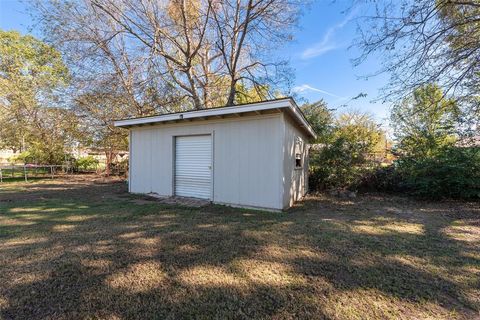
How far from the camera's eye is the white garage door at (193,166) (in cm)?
667

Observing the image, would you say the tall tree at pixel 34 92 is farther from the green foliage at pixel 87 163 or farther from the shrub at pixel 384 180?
the shrub at pixel 384 180

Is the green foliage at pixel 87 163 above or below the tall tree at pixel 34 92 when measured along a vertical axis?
below

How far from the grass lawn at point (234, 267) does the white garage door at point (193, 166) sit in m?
1.78

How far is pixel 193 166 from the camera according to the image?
6934 mm

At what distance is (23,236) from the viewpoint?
143 inches

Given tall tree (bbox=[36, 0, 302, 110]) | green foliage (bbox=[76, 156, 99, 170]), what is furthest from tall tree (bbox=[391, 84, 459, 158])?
green foliage (bbox=[76, 156, 99, 170])

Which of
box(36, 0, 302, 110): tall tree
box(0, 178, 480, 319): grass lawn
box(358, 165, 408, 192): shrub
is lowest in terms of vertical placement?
box(0, 178, 480, 319): grass lawn

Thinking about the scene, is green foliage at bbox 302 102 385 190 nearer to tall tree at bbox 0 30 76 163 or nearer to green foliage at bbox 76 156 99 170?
tall tree at bbox 0 30 76 163

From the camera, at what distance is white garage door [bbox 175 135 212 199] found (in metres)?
6.67

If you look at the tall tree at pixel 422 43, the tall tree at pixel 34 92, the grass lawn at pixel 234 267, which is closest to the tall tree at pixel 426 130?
the tall tree at pixel 422 43

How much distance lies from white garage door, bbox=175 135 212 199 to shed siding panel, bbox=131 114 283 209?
21 centimetres

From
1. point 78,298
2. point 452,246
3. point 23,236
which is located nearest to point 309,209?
point 452,246

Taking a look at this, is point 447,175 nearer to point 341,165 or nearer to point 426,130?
point 426,130

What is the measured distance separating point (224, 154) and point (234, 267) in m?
3.82
